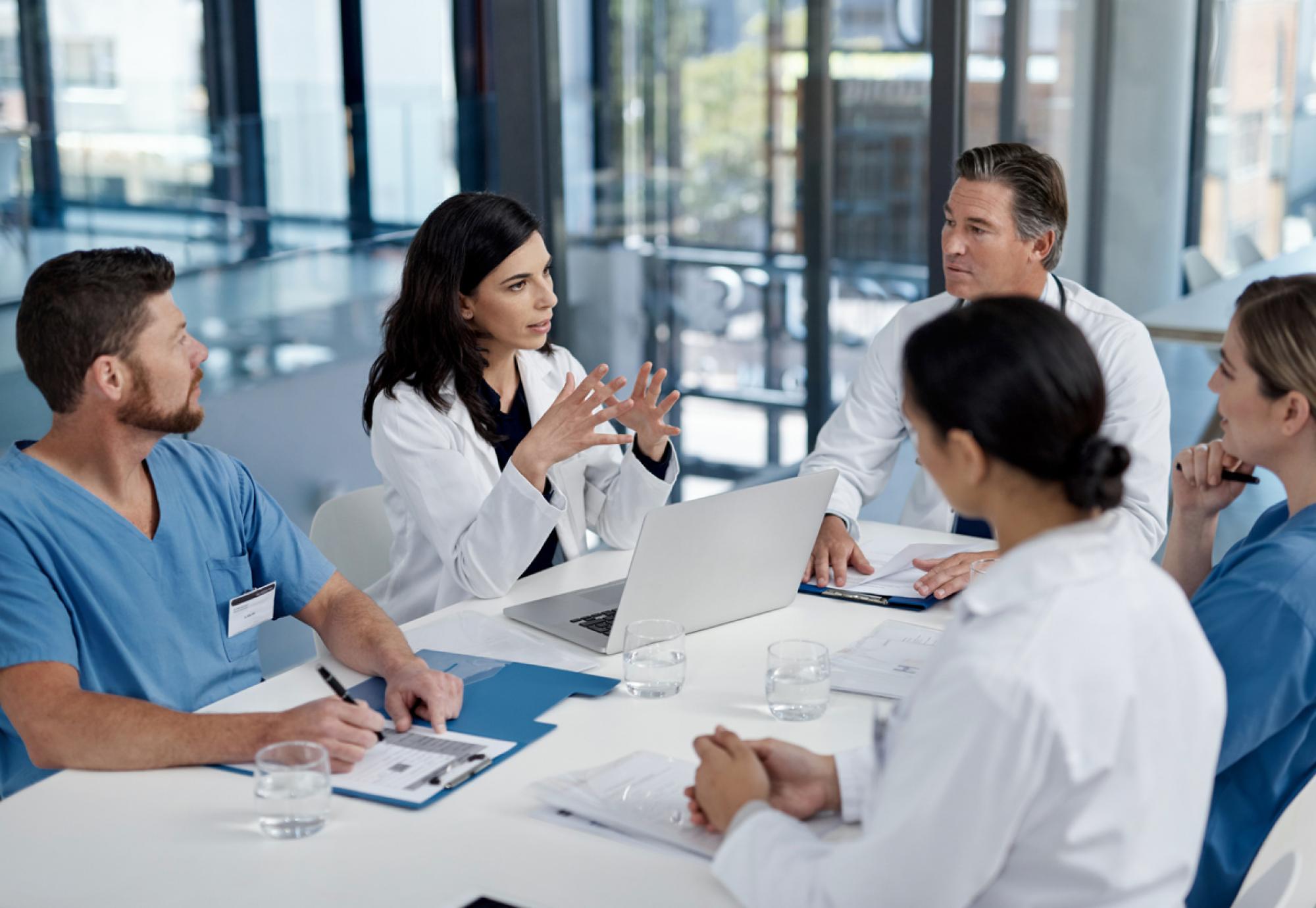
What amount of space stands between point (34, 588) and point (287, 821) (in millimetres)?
567

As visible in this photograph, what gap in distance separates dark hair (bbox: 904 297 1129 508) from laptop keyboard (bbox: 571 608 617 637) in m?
0.99

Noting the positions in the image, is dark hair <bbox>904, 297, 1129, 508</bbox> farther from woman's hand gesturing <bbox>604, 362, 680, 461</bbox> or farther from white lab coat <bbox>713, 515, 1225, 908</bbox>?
woman's hand gesturing <bbox>604, 362, 680, 461</bbox>

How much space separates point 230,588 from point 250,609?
0.06 m

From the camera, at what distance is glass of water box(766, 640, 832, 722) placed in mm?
1688

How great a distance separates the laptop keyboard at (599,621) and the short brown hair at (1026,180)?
1.21 metres

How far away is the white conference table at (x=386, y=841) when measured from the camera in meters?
1.29

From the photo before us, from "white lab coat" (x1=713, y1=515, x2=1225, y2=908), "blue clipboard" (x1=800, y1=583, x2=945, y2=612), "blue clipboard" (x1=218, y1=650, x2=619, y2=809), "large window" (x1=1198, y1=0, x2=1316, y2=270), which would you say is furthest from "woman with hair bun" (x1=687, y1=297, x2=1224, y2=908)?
"large window" (x1=1198, y1=0, x2=1316, y2=270)

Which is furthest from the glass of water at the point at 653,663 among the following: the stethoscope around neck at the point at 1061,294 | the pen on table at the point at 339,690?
the stethoscope around neck at the point at 1061,294

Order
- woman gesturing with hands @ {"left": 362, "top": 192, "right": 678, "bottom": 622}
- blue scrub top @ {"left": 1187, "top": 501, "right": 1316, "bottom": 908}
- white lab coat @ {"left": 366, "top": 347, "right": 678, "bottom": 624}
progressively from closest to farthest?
blue scrub top @ {"left": 1187, "top": 501, "right": 1316, "bottom": 908}, white lab coat @ {"left": 366, "top": 347, "right": 678, "bottom": 624}, woman gesturing with hands @ {"left": 362, "top": 192, "right": 678, "bottom": 622}

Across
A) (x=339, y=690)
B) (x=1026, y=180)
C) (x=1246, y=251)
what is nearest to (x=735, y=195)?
(x=1246, y=251)

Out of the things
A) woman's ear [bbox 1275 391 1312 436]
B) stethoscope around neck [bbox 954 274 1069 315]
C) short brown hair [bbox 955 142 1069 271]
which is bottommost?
woman's ear [bbox 1275 391 1312 436]

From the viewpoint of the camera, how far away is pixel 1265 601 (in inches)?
58.8

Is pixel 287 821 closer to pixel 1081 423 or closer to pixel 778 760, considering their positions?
pixel 778 760

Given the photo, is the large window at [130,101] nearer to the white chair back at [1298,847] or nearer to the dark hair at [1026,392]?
the dark hair at [1026,392]
